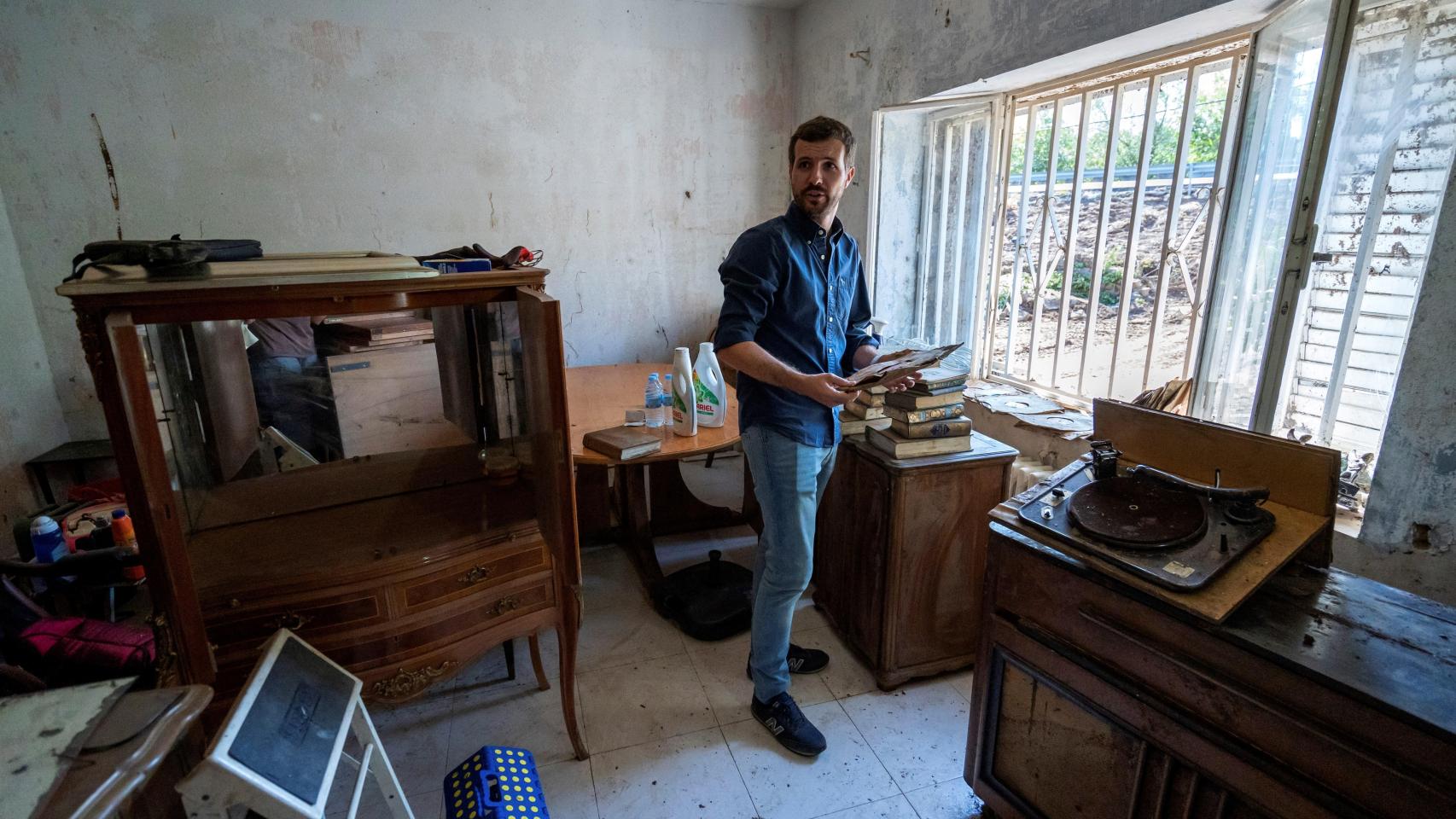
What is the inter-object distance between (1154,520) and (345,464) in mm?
1969

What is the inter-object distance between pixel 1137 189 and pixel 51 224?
15.3 feet

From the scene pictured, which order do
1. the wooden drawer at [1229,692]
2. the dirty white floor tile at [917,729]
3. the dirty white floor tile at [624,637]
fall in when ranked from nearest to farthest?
→ 1. the wooden drawer at [1229,692]
2. the dirty white floor tile at [917,729]
3. the dirty white floor tile at [624,637]

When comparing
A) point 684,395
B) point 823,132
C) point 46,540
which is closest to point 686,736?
point 684,395

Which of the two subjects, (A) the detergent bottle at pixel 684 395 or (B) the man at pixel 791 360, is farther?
(A) the detergent bottle at pixel 684 395

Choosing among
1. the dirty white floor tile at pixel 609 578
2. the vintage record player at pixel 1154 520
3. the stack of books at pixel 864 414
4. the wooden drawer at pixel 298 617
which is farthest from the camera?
the dirty white floor tile at pixel 609 578

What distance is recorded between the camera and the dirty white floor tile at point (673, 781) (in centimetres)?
165

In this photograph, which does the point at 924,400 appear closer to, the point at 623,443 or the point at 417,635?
the point at 623,443

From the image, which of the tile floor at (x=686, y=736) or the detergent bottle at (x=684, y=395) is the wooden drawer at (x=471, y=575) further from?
the detergent bottle at (x=684, y=395)

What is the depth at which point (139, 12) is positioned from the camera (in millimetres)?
2867

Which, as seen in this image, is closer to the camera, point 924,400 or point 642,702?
point 924,400

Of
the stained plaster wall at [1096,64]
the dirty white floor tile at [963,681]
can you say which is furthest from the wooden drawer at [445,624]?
the stained plaster wall at [1096,64]

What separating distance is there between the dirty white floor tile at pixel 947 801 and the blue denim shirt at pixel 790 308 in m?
0.97

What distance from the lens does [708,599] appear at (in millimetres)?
2498

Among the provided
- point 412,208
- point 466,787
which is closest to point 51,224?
point 412,208
